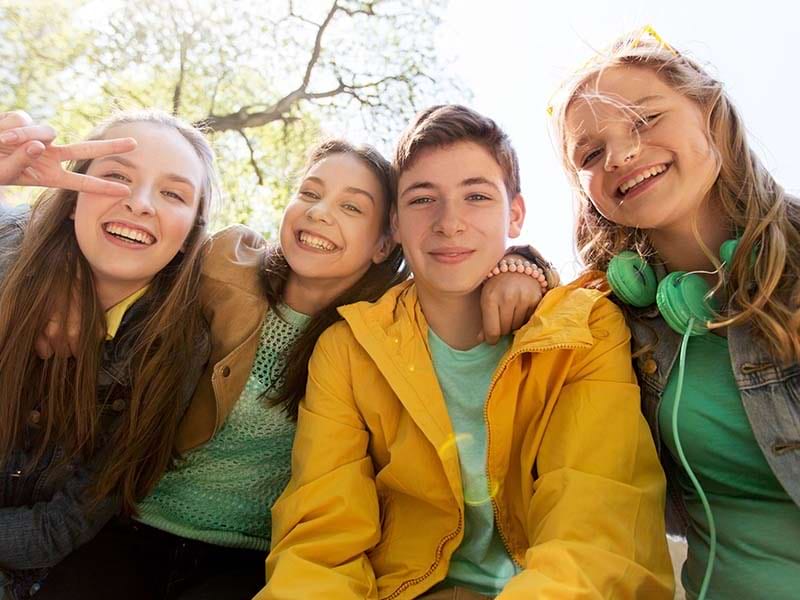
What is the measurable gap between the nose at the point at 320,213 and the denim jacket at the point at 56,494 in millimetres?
599

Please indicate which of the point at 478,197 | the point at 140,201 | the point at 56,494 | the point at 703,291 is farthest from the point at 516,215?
the point at 56,494

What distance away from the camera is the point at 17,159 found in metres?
1.93

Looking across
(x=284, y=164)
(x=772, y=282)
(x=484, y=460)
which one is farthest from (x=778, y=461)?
(x=284, y=164)

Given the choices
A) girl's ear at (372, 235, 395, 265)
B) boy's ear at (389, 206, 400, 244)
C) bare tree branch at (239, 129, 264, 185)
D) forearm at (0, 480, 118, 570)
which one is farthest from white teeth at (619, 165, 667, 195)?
bare tree branch at (239, 129, 264, 185)

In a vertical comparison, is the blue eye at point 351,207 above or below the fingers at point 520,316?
above

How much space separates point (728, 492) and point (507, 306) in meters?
0.82

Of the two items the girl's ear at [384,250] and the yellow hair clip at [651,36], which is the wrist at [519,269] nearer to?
the girl's ear at [384,250]

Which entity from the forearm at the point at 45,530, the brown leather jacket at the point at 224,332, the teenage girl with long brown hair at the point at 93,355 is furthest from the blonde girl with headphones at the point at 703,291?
the forearm at the point at 45,530

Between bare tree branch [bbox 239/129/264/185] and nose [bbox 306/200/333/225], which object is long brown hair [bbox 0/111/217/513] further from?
bare tree branch [bbox 239/129/264/185]

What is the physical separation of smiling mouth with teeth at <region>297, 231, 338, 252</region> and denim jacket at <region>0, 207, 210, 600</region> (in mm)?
518

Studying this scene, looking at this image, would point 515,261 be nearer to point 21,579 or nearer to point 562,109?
point 562,109

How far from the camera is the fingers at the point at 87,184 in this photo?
2045 millimetres

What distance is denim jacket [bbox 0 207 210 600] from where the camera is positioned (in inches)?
80.0

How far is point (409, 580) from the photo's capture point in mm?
1827
